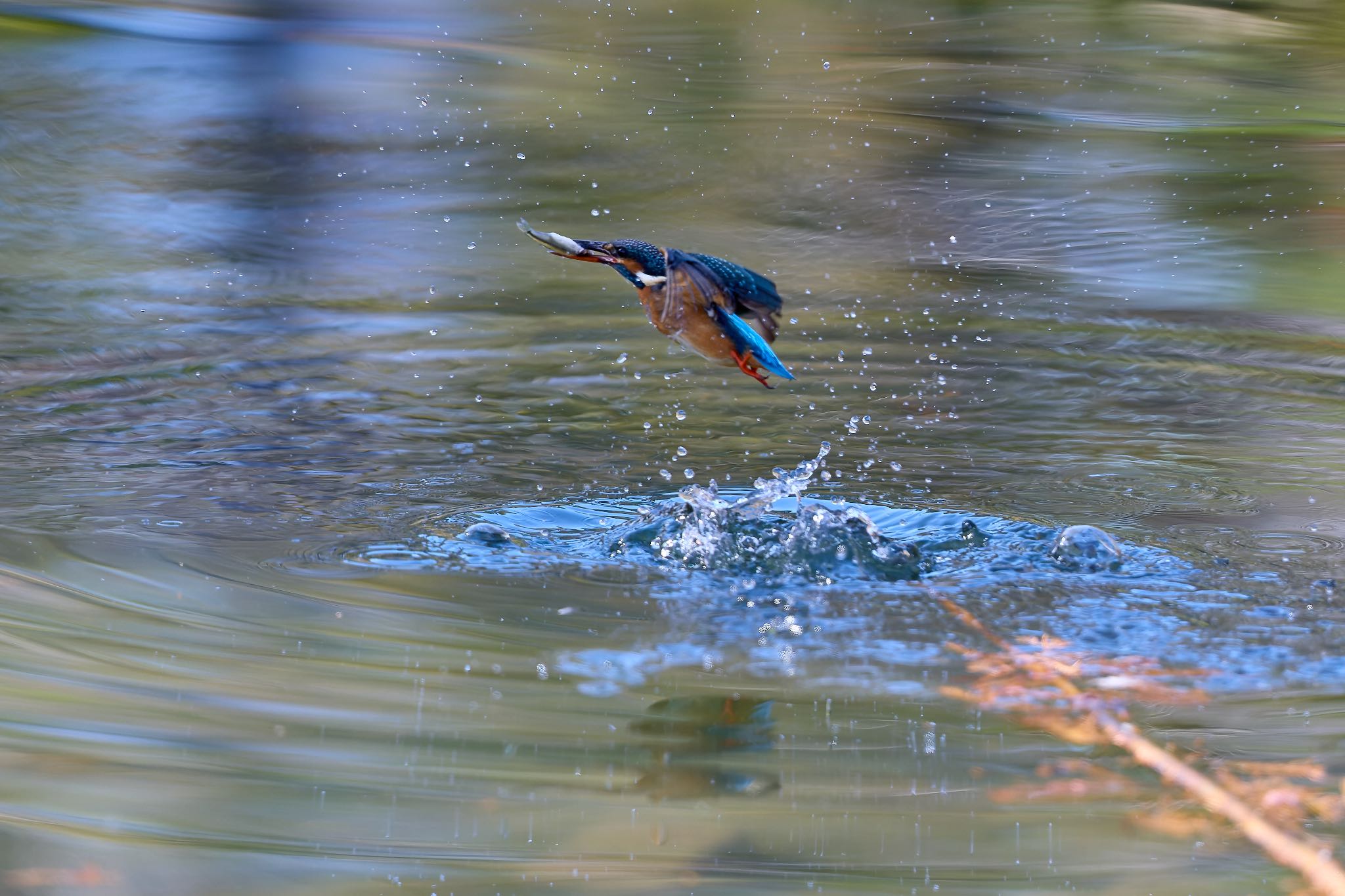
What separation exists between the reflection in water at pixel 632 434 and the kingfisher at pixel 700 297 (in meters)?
0.34

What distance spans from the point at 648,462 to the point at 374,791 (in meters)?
1.36

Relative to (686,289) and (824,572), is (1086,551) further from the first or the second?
(686,289)

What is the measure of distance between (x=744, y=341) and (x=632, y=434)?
3.28 ft

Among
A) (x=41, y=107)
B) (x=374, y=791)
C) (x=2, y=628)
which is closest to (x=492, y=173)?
(x=41, y=107)

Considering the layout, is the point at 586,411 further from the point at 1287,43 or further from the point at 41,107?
the point at 1287,43

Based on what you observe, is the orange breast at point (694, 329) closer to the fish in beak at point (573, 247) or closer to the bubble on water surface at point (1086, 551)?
the fish in beak at point (573, 247)

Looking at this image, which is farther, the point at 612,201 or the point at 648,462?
the point at 612,201

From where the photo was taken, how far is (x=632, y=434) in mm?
3051

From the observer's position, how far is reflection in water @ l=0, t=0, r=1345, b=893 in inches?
59.7

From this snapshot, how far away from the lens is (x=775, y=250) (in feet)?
15.3

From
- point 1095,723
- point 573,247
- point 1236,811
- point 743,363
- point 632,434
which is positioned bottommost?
point 1236,811

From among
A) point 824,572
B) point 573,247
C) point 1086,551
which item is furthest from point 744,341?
point 1086,551

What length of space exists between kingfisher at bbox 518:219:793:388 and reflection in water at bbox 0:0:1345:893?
0.34 m

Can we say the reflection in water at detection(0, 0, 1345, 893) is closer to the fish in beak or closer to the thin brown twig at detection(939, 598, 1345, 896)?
the thin brown twig at detection(939, 598, 1345, 896)
